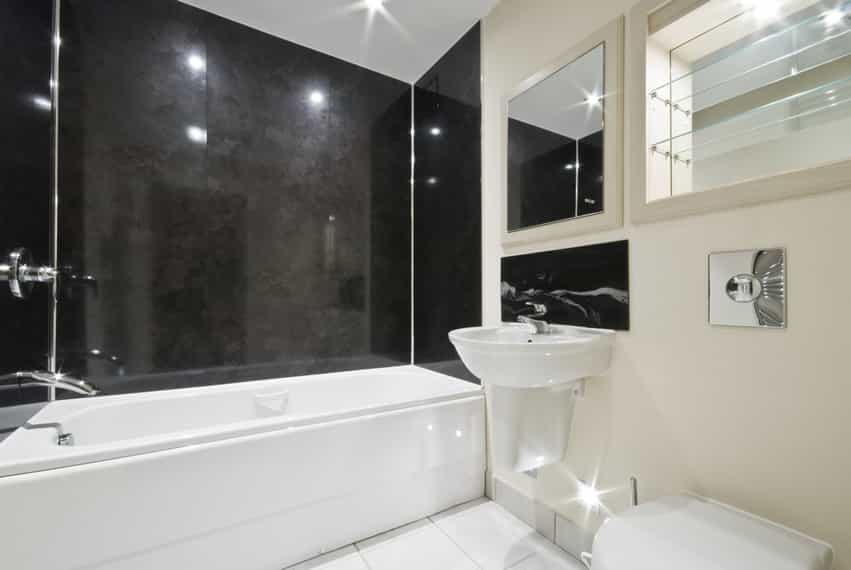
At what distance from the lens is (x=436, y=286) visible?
2.47 m

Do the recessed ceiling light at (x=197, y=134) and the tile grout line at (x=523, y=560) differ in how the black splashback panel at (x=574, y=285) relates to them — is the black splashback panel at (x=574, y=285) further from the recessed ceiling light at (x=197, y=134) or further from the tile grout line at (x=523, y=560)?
the recessed ceiling light at (x=197, y=134)

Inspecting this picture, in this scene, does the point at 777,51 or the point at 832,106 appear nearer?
the point at 832,106

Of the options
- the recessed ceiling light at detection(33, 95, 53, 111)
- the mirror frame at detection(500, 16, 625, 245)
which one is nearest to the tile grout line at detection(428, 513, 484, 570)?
the mirror frame at detection(500, 16, 625, 245)

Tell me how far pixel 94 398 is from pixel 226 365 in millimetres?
564

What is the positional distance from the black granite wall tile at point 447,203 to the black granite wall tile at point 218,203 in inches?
7.5

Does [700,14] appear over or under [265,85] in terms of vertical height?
under

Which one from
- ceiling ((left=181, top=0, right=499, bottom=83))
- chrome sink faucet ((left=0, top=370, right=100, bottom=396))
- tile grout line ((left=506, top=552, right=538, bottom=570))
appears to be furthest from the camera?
ceiling ((left=181, top=0, right=499, bottom=83))

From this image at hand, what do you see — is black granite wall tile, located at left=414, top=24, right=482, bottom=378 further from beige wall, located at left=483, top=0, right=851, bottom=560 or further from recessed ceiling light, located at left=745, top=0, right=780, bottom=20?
recessed ceiling light, located at left=745, top=0, right=780, bottom=20

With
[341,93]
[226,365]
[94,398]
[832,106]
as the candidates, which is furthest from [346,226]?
[832,106]

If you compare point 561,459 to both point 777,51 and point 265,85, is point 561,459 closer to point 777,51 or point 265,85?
point 777,51

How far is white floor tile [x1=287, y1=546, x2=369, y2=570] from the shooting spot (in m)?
1.47

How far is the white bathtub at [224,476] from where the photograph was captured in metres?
1.08

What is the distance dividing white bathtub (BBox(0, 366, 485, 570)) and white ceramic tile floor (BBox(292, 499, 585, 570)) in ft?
0.20

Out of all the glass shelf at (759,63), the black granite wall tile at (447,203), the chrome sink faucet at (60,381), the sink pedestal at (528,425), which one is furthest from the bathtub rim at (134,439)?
the glass shelf at (759,63)
